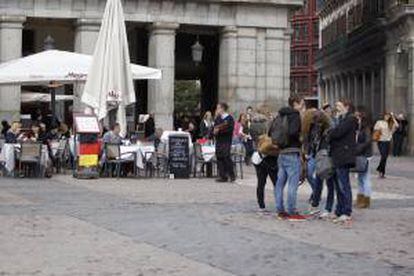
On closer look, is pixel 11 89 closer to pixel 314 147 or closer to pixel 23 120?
pixel 23 120

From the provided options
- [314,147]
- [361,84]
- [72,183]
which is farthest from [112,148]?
[361,84]

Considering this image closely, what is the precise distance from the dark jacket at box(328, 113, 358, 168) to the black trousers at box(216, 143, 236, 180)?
7762 mm

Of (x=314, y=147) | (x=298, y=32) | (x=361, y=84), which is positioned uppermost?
(x=298, y=32)

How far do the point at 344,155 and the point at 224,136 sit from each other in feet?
26.0

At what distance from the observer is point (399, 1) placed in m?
45.8

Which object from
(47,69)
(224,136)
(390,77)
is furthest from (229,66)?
(390,77)

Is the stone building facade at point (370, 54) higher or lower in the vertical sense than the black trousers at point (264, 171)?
higher

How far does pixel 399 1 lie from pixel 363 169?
3234 centimetres

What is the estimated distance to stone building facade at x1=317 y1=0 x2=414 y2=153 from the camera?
1751 inches

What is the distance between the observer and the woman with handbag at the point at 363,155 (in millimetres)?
15039

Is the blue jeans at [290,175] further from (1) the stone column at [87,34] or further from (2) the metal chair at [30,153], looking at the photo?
(1) the stone column at [87,34]

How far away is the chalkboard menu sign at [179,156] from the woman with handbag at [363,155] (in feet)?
23.2

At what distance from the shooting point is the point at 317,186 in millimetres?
14445

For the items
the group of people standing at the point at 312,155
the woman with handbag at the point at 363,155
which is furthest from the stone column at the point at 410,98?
the group of people standing at the point at 312,155
